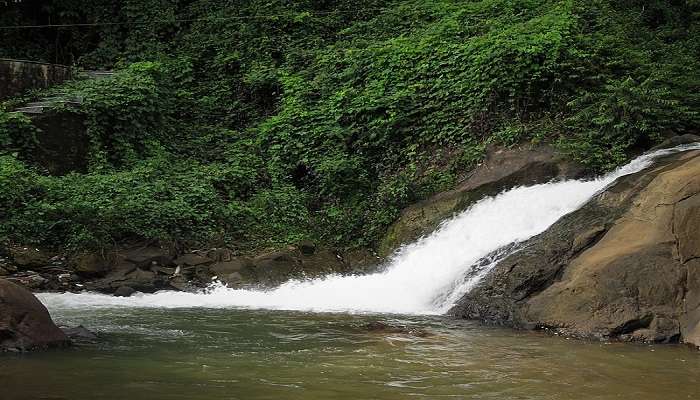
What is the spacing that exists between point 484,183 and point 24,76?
11.3 metres

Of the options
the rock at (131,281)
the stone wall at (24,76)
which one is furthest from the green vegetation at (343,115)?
the rock at (131,281)

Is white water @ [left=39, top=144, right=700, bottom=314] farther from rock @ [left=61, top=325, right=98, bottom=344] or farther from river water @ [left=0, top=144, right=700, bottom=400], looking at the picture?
rock @ [left=61, top=325, right=98, bottom=344]

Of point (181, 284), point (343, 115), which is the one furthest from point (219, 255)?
point (343, 115)

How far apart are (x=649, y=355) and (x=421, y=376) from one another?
2.69 meters

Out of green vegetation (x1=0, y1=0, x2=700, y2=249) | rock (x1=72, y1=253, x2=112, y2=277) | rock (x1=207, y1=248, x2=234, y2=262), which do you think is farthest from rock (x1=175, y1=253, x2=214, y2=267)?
rock (x1=72, y1=253, x2=112, y2=277)

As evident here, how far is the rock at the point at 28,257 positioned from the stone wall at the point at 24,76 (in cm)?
569

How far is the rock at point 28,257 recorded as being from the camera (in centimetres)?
1289

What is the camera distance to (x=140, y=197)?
14797 millimetres

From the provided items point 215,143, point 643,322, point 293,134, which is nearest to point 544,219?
point 643,322

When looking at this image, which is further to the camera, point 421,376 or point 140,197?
point 140,197

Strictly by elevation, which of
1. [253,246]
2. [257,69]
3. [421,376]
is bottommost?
[253,246]

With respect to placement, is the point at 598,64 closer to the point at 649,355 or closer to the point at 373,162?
the point at 373,162

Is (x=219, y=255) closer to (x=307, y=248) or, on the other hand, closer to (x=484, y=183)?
(x=307, y=248)

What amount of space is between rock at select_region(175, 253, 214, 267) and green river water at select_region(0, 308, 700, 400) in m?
4.32
